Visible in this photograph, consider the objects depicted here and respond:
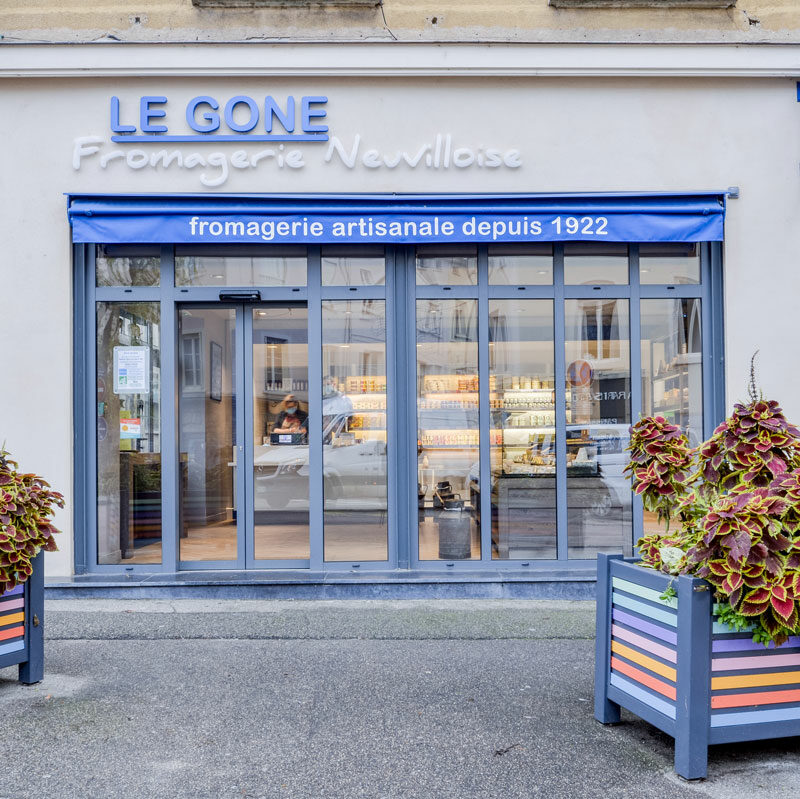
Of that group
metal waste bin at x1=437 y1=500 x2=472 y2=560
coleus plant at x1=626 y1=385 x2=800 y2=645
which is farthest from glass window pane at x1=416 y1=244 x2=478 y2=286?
coleus plant at x1=626 y1=385 x2=800 y2=645

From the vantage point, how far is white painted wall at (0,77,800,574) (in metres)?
7.84

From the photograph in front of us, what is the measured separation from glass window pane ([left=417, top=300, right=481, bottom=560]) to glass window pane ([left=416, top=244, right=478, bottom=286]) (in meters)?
0.21

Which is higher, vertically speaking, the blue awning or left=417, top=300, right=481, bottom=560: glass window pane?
the blue awning

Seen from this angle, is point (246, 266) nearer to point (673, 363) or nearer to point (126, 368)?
point (126, 368)

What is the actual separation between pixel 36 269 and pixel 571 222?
5367mm

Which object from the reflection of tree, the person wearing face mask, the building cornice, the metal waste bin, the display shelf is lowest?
the metal waste bin

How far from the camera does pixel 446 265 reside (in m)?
8.17

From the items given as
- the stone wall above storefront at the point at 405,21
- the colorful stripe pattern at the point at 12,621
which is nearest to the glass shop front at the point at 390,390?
the stone wall above storefront at the point at 405,21

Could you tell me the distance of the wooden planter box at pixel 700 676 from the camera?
12.2 ft

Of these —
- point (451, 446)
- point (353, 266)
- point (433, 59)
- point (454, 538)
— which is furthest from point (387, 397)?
point (433, 59)

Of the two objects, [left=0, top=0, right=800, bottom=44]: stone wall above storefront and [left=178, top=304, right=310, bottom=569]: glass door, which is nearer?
[left=0, top=0, right=800, bottom=44]: stone wall above storefront

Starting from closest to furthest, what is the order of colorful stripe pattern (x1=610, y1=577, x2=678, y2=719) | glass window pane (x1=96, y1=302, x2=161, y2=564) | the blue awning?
1. colorful stripe pattern (x1=610, y1=577, x2=678, y2=719)
2. the blue awning
3. glass window pane (x1=96, y1=302, x2=161, y2=564)

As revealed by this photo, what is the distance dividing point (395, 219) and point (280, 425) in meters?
2.44

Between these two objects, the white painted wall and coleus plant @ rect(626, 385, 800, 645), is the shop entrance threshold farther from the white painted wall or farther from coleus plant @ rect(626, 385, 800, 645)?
coleus plant @ rect(626, 385, 800, 645)
